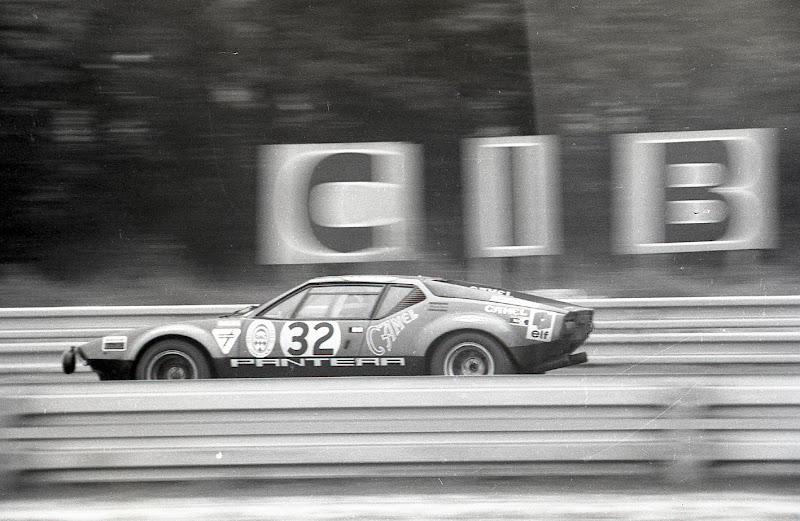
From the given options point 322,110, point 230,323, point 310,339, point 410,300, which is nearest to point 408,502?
point 310,339

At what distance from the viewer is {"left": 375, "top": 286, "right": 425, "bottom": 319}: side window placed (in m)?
4.39

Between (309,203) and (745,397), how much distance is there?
2.69 meters

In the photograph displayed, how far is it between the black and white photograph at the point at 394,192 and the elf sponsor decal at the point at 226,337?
0.01 meters

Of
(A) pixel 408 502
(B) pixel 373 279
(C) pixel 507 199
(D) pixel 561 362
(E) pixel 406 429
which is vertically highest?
(C) pixel 507 199

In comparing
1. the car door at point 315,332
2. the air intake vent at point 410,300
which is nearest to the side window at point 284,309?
the car door at point 315,332

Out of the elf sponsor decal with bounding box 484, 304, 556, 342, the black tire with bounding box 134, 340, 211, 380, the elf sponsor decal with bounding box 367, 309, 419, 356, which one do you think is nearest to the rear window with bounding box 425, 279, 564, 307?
Result: the elf sponsor decal with bounding box 484, 304, 556, 342

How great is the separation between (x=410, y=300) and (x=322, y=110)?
5.16 feet

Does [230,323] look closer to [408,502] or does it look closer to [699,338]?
[408,502]

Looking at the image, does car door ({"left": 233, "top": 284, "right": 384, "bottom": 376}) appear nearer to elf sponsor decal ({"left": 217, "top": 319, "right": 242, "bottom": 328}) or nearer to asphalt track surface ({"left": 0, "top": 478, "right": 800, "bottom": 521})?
elf sponsor decal ({"left": 217, "top": 319, "right": 242, "bottom": 328})

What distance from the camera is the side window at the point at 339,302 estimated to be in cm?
438

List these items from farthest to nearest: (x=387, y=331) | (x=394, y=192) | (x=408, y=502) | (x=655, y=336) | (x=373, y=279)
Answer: (x=394, y=192) → (x=655, y=336) → (x=373, y=279) → (x=387, y=331) → (x=408, y=502)

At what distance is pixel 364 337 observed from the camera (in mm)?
4270

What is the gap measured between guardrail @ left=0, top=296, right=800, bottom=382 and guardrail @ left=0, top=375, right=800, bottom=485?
4.09 feet

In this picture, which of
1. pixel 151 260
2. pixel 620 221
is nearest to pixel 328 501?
pixel 151 260
